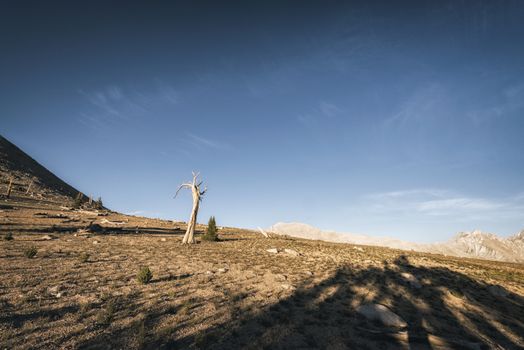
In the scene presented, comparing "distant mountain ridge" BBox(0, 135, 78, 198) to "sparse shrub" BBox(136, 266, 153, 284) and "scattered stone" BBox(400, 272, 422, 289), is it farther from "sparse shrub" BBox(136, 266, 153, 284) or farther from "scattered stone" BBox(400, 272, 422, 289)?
"scattered stone" BBox(400, 272, 422, 289)

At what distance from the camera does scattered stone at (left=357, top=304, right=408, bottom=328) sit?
11.7 metres

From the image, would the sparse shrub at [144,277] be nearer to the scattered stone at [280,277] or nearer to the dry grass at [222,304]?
the dry grass at [222,304]

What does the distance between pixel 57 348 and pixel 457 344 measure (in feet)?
40.7

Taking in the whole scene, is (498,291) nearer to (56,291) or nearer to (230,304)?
(230,304)

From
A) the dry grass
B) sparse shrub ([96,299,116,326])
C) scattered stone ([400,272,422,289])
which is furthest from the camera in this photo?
scattered stone ([400,272,422,289])

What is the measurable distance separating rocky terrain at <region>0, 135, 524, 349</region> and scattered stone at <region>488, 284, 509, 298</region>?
69 millimetres

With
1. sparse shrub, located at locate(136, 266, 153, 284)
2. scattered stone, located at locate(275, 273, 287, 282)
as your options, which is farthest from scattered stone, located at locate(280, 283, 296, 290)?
sparse shrub, located at locate(136, 266, 153, 284)

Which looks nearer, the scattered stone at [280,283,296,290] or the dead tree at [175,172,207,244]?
the scattered stone at [280,283,296,290]

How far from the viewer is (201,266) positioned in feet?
63.5

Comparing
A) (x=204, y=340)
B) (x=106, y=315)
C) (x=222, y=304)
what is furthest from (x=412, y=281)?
(x=106, y=315)

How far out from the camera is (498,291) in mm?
19828

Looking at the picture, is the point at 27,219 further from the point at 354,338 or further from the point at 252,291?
the point at 354,338

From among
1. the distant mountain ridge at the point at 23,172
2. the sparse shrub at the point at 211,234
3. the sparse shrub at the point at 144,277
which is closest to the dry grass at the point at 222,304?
the sparse shrub at the point at 144,277

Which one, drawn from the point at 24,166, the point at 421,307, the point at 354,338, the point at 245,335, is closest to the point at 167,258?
the point at 245,335
